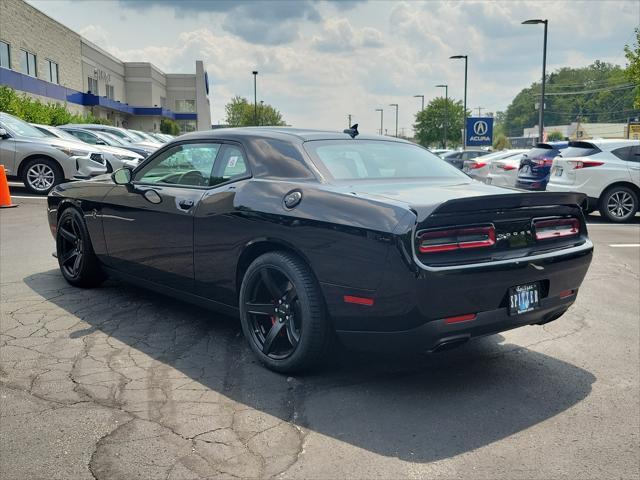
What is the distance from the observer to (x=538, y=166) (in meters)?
14.6

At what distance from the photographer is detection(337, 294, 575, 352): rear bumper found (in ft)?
11.5

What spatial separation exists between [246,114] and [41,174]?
242 feet

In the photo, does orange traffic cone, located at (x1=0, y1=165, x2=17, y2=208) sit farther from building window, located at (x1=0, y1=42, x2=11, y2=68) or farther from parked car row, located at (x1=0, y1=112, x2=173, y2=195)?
building window, located at (x1=0, y1=42, x2=11, y2=68)

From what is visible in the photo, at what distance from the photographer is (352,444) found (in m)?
3.22

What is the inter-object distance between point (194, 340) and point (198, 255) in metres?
0.65

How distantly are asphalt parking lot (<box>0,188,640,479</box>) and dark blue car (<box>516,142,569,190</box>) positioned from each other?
9548 millimetres

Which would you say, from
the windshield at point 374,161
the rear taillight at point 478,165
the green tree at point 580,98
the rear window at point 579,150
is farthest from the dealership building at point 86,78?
the green tree at point 580,98

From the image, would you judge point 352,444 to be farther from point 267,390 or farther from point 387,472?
point 267,390

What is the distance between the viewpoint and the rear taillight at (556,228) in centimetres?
405

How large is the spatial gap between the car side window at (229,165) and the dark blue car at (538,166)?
11182mm

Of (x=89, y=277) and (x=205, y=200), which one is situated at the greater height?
(x=205, y=200)

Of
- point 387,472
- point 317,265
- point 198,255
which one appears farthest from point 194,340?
point 387,472

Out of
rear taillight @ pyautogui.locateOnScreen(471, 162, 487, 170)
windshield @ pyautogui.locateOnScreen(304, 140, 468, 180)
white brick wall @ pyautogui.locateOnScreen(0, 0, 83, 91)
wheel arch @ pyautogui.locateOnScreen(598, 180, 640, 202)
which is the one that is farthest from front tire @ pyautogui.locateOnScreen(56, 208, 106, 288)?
white brick wall @ pyautogui.locateOnScreen(0, 0, 83, 91)

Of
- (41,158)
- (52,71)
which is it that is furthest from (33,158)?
(52,71)
